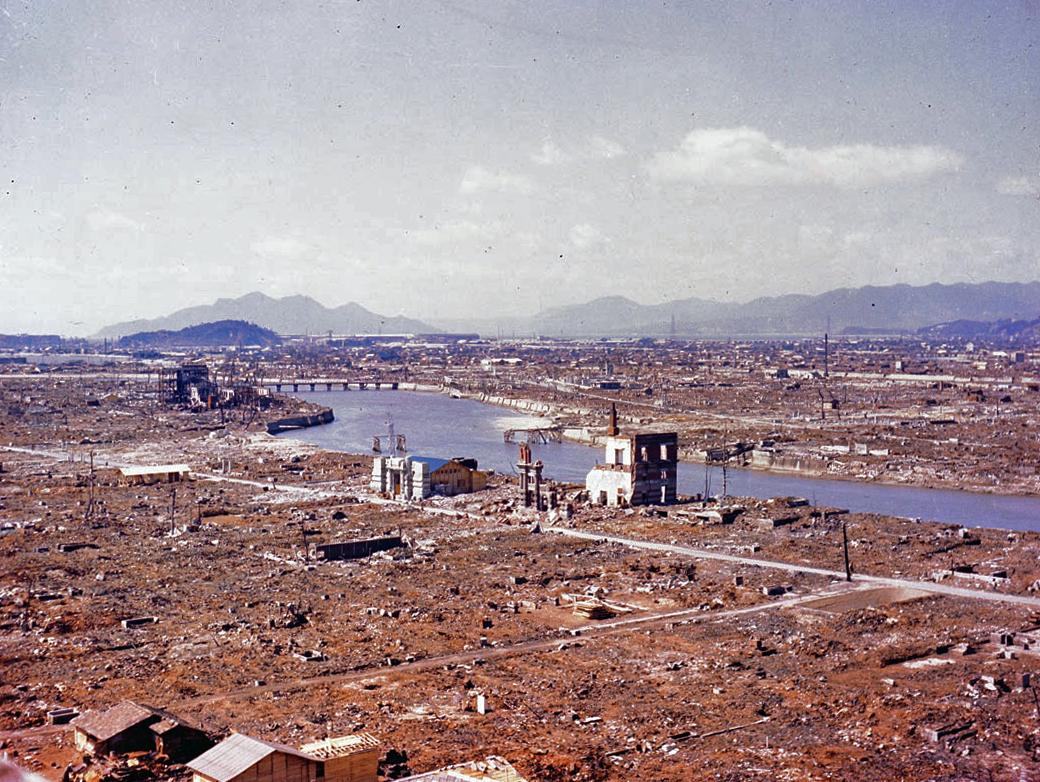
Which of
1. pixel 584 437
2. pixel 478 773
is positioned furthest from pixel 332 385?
pixel 478 773

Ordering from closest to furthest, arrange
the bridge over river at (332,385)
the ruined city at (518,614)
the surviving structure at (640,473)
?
the ruined city at (518,614), the surviving structure at (640,473), the bridge over river at (332,385)

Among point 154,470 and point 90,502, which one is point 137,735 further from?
point 154,470

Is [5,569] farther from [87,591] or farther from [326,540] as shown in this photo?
[326,540]

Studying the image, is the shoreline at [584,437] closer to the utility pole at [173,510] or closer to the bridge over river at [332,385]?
the bridge over river at [332,385]

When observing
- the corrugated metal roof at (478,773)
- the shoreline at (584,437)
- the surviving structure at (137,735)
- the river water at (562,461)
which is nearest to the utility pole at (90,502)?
the river water at (562,461)

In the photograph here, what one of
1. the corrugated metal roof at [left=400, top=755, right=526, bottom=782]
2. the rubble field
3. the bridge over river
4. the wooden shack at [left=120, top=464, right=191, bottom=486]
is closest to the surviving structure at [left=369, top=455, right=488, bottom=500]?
the rubble field

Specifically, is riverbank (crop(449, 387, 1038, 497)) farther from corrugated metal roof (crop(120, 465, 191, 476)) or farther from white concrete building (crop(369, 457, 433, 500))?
corrugated metal roof (crop(120, 465, 191, 476))
